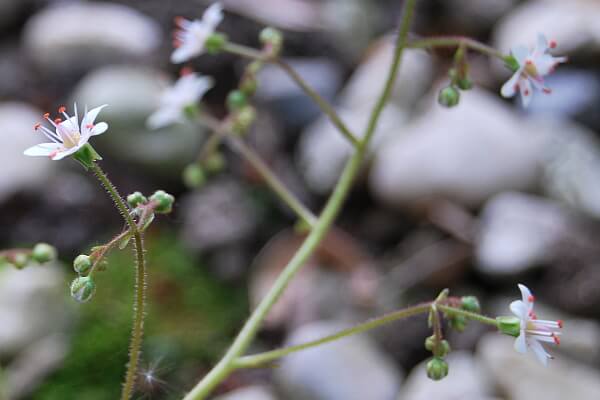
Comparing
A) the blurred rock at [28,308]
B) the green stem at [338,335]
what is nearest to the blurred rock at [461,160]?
the blurred rock at [28,308]

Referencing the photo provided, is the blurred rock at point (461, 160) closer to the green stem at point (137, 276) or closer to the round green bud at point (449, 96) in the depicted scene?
the round green bud at point (449, 96)

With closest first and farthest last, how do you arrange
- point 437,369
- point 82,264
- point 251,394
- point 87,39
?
point 82,264, point 437,369, point 251,394, point 87,39

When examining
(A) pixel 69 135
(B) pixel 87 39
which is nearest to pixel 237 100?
(A) pixel 69 135

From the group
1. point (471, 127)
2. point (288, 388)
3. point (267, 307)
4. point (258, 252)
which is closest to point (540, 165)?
point (471, 127)

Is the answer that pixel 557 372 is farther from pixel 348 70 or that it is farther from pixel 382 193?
pixel 348 70

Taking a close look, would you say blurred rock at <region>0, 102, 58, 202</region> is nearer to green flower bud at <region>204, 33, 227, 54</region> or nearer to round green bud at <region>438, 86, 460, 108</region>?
green flower bud at <region>204, 33, 227, 54</region>

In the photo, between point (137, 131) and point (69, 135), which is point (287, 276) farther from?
point (137, 131)

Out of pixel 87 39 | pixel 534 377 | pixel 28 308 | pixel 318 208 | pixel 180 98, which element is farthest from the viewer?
pixel 87 39
